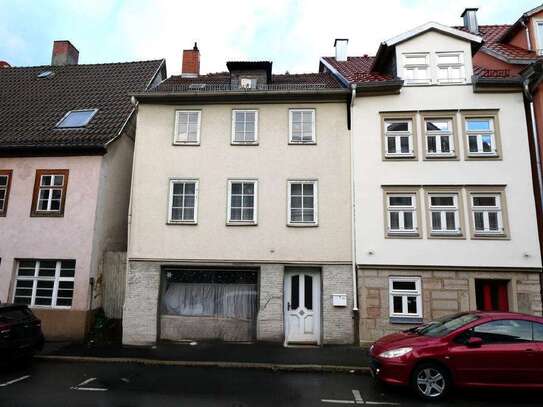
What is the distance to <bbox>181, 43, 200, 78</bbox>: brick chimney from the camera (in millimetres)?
19523

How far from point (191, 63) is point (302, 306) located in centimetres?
1309

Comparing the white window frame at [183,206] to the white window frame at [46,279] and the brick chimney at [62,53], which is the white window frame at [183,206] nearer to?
the white window frame at [46,279]

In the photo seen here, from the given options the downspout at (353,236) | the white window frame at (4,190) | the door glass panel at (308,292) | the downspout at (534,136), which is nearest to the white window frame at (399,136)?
the downspout at (353,236)

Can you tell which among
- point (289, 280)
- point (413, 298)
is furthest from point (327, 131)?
point (413, 298)

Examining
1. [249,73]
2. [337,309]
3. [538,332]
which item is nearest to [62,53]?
[249,73]

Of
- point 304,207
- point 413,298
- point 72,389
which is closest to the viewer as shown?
point 72,389

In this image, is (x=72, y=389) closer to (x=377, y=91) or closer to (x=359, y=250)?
(x=359, y=250)

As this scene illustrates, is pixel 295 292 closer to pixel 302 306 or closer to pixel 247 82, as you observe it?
pixel 302 306

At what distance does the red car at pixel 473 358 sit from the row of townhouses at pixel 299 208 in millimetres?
4589

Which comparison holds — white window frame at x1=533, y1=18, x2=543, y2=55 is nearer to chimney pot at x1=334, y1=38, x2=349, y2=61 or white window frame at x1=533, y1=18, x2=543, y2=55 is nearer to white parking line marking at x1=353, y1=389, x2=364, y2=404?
chimney pot at x1=334, y1=38, x2=349, y2=61

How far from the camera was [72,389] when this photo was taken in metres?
8.30

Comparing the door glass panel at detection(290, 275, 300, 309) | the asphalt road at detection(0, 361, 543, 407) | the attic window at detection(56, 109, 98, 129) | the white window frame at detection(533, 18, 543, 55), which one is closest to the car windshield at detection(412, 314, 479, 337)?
the asphalt road at detection(0, 361, 543, 407)

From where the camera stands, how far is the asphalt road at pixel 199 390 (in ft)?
24.6

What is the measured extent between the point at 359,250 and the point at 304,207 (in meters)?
2.27
